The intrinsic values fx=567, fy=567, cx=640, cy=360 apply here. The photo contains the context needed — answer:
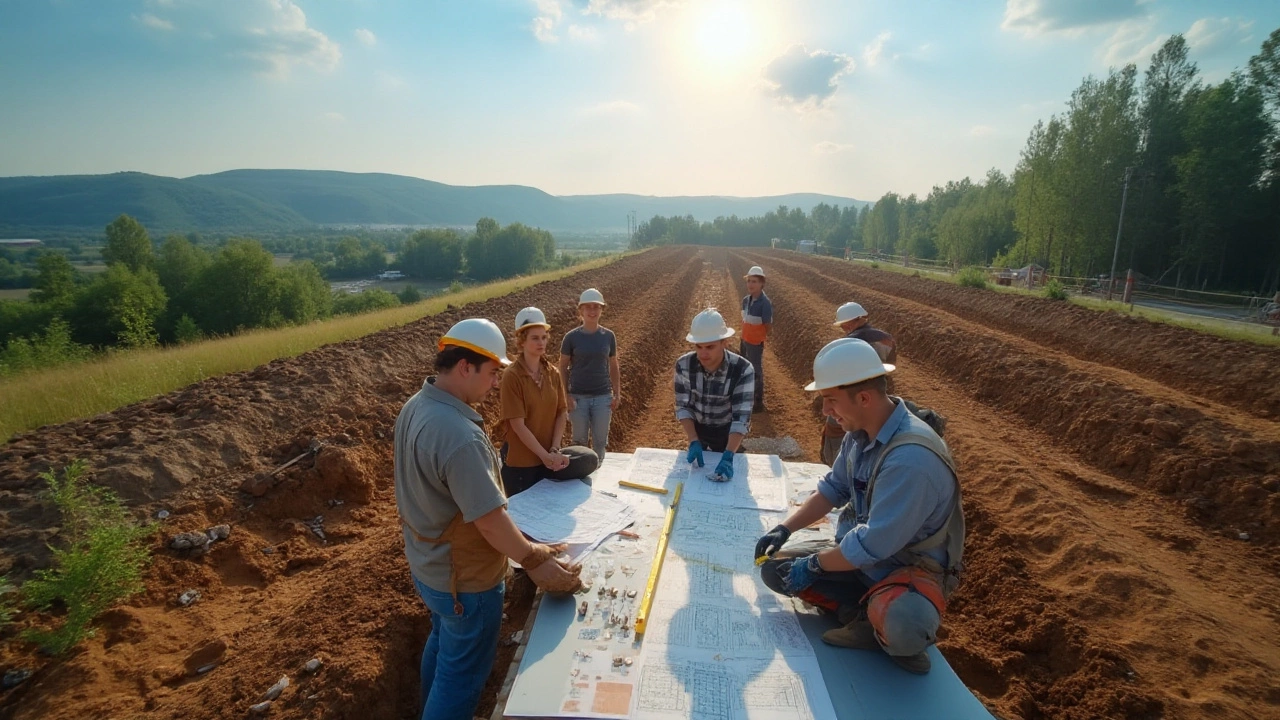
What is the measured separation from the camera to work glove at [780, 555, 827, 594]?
268cm

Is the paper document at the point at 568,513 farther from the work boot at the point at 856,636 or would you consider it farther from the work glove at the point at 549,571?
the work boot at the point at 856,636

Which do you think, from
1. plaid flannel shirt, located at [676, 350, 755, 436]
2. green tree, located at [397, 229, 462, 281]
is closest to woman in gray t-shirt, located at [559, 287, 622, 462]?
plaid flannel shirt, located at [676, 350, 755, 436]

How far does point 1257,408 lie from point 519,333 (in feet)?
34.0

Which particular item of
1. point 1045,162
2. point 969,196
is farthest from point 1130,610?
point 969,196

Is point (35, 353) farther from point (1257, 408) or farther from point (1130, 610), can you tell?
point (1257, 408)

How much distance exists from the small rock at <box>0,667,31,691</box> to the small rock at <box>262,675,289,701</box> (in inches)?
59.4

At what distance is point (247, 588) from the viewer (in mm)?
4355

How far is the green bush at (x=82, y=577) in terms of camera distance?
135 inches

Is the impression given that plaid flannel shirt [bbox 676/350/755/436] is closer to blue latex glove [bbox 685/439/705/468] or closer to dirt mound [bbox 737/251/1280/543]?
blue latex glove [bbox 685/439/705/468]

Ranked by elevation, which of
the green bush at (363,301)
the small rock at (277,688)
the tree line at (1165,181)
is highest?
the tree line at (1165,181)

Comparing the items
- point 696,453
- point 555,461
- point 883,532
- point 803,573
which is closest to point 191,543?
point 555,461

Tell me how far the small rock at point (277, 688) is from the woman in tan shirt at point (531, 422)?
5.19ft

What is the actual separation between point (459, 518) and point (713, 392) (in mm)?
2557

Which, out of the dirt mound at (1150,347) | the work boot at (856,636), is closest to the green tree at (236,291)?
the dirt mound at (1150,347)
